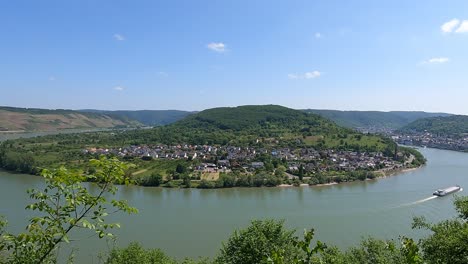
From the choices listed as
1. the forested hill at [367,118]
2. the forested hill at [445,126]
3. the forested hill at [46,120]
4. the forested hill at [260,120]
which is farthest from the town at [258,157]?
the forested hill at [367,118]

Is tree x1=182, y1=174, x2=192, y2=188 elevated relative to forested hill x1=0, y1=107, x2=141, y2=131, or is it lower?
lower

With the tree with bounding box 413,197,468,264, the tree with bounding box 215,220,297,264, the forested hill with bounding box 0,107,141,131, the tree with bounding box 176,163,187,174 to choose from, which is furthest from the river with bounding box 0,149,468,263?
the forested hill with bounding box 0,107,141,131

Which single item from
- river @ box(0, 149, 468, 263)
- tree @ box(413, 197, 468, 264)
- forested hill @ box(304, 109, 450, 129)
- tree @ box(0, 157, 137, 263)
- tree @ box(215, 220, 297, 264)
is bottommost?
river @ box(0, 149, 468, 263)

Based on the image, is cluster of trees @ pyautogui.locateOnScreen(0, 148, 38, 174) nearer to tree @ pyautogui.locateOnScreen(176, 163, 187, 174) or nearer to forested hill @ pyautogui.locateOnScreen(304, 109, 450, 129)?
tree @ pyautogui.locateOnScreen(176, 163, 187, 174)

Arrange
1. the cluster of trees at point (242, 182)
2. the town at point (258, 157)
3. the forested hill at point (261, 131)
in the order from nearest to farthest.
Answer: the cluster of trees at point (242, 182) → the town at point (258, 157) → the forested hill at point (261, 131)

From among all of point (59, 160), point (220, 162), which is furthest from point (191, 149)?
point (59, 160)

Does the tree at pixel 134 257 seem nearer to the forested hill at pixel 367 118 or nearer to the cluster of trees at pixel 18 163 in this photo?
the cluster of trees at pixel 18 163

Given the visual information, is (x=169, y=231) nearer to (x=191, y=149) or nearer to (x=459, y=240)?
(x=459, y=240)
